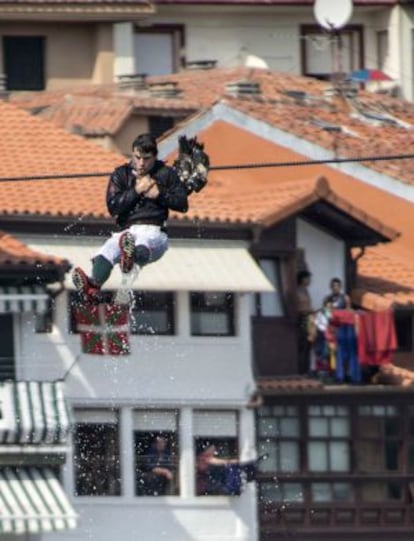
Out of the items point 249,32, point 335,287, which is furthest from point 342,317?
point 249,32

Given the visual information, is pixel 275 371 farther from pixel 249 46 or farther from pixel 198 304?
pixel 249 46

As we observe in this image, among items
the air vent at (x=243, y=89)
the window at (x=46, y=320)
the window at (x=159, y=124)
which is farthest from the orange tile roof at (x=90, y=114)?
the window at (x=46, y=320)

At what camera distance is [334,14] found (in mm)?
72875

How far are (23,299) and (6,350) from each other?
95 centimetres

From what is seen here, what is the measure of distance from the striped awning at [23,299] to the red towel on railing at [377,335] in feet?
24.1

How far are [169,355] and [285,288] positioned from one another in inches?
117

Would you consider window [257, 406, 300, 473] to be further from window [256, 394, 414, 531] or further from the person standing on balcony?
the person standing on balcony

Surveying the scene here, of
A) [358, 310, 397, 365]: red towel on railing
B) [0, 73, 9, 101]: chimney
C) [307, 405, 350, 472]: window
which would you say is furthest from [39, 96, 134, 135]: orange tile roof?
[358, 310, 397, 365]: red towel on railing

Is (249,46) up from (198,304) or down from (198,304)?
up

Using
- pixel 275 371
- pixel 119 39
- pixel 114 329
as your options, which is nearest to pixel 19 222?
pixel 114 329

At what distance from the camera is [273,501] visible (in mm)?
64688

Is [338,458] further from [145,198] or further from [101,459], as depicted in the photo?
[145,198]

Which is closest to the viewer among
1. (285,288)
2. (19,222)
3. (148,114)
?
(19,222)

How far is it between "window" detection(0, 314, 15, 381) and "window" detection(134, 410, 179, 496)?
11.8 feet
